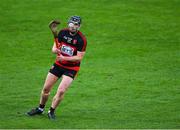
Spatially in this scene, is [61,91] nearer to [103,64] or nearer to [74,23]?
[74,23]

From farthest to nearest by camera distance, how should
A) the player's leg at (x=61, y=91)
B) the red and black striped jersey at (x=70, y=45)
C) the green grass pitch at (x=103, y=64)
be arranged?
the green grass pitch at (x=103, y=64)
the red and black striped jersey at (x=70, y=45)
the player's leg at (x=61, y=91)

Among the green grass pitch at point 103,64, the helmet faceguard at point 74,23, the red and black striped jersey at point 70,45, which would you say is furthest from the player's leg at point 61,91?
the helmet faceguard at point 74,23

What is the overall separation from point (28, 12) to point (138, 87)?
1061 cm

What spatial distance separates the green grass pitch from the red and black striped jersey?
1475 millimetres

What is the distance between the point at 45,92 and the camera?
1673cm

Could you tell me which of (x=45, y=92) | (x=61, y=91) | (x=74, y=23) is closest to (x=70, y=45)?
(x=74, y=23)

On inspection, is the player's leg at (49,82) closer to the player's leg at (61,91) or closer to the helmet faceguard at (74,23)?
the player's leg at (61,91)

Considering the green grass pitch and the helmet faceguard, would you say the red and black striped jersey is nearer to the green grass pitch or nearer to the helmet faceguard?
the helmet faceguard

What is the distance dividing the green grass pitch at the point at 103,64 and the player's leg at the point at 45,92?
1.08ft

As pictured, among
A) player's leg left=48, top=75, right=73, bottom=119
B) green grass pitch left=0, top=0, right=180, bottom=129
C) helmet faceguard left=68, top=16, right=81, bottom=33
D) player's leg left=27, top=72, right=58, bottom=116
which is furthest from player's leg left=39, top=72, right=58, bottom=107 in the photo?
helmet faceguard left=68, top=16, right=81, bottom=33

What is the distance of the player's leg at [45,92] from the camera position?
54.3ft

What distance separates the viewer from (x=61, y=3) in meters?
30.4

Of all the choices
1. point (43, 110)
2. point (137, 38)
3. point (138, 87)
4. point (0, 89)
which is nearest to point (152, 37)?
point (137, 38)

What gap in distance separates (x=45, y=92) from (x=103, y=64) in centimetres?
687
